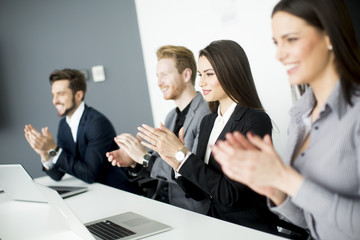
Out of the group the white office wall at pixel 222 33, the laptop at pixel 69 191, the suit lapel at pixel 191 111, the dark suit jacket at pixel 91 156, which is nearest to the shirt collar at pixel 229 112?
the suit lapel at pixel 191 111

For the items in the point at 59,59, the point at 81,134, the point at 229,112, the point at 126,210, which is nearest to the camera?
the point at 126,210

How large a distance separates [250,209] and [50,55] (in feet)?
9.87

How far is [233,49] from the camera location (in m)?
1.83

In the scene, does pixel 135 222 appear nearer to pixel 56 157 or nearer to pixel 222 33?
pixel 56 157

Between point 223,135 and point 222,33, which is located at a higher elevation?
point 222,33

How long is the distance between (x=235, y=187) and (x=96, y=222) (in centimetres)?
59

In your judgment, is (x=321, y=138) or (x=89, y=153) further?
(x=89, y=153)

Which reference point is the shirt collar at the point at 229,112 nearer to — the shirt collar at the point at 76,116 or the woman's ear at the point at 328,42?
the woman's ear at the point at 328,42

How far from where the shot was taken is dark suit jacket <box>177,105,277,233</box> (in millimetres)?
1647

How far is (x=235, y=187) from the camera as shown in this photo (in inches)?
64.4

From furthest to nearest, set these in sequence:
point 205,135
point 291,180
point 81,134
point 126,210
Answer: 1. point 81,134
2. point 205,135
3. point 126,210
4. point 291,180

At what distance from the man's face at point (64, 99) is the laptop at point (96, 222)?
1.08 metres

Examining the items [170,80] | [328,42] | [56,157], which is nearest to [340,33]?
[328,42]

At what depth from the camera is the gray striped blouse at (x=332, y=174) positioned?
0.96m
